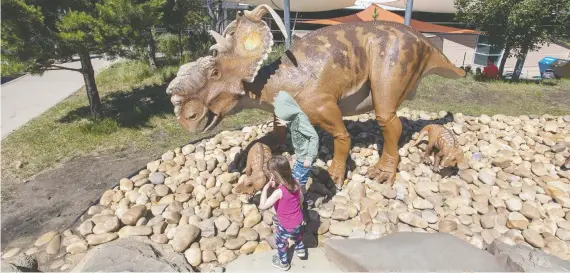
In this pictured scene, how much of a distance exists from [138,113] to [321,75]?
3.84 metres

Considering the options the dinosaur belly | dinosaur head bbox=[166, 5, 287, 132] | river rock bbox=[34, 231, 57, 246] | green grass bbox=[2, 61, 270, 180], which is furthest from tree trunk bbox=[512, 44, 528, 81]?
river rock bbox=[34, 231, 57, 246]

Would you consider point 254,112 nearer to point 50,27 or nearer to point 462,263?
point 50,27

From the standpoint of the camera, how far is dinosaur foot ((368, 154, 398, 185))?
3.45 metres

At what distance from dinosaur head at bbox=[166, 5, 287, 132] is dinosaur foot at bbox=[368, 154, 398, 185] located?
56.9 inches

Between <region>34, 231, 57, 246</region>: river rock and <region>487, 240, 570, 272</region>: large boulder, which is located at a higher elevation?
<region>487, 240, 570, 272</region>: large boulder

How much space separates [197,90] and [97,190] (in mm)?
1709

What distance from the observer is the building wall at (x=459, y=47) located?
44.5 feet

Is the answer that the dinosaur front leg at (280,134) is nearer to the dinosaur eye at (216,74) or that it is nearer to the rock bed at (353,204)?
the rock bed at (353,204)

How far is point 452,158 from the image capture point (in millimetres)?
3359

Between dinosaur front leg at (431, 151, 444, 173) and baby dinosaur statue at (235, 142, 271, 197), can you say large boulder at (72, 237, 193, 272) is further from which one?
dinosaur front leg at (431, 151, 444, 173)

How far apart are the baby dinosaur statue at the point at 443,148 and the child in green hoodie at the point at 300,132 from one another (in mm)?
1344

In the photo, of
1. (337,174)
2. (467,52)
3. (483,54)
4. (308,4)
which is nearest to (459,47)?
(467,52)

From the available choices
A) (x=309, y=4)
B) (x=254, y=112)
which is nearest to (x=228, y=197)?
(x=254, y=112)

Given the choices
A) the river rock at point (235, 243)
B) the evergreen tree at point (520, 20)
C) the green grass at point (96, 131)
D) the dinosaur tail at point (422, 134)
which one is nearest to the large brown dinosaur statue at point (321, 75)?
the dinosaur tail at point (422, 134)
